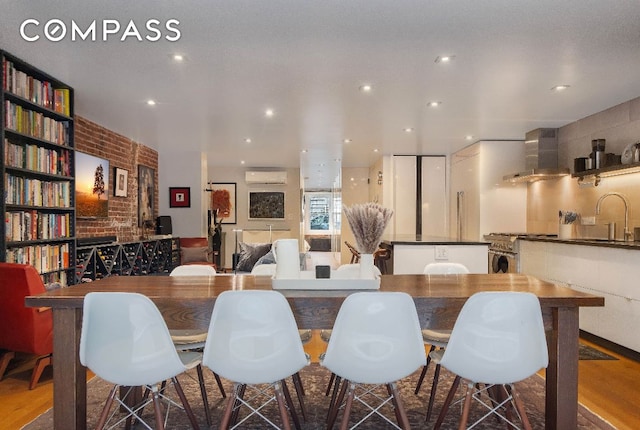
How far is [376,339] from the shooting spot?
1.84 metres

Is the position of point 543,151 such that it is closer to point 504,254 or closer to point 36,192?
point 504,254

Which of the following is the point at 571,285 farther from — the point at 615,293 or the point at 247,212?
the point at 247,212

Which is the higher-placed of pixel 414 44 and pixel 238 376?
pixel 414 44

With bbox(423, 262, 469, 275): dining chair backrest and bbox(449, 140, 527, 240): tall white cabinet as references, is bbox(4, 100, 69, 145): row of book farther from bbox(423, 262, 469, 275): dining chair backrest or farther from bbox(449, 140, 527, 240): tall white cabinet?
bbox(449, 140, 527, 240): tall white cabinet

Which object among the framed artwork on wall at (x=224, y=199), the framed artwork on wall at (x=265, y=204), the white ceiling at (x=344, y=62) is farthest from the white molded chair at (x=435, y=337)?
the framed artwork on wall at (x=224, y=199)

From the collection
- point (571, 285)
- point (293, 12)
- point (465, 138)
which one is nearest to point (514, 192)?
point (465, 138)

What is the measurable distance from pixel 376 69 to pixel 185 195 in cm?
524

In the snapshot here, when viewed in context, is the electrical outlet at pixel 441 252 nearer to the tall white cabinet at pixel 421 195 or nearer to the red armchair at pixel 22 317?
the red armchair at pixel 22 317

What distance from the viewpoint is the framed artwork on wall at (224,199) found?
1034cm

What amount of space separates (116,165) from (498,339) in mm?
5808

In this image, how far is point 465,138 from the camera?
6.67 meters

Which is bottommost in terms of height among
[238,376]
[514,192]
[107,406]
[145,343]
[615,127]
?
[107,406]

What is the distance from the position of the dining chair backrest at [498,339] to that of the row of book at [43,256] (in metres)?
3.35

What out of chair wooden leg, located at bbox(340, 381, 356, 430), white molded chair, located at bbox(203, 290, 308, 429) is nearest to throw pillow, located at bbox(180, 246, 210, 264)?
white molded chair, located at bbox(203, 290, 308, 429)
